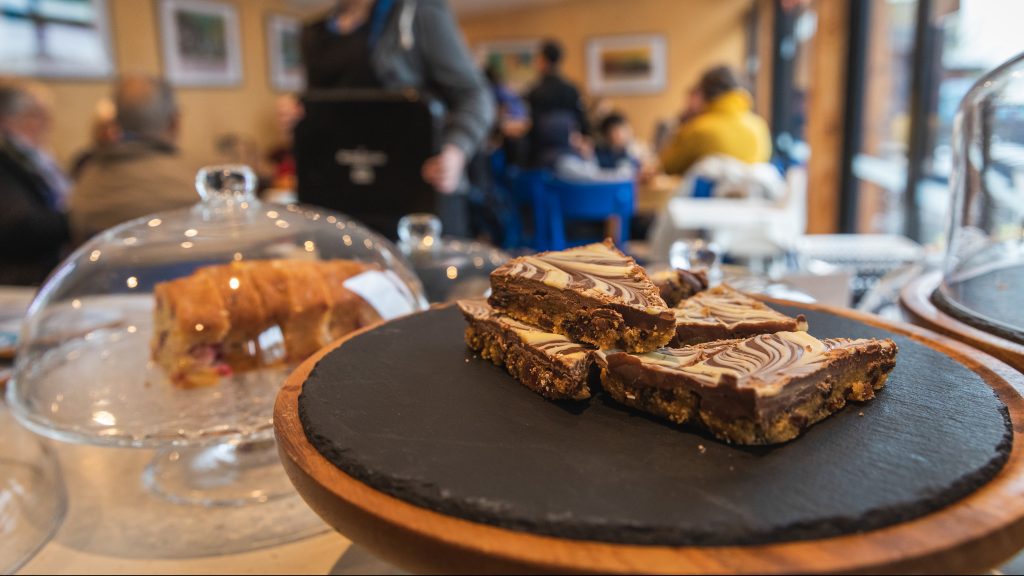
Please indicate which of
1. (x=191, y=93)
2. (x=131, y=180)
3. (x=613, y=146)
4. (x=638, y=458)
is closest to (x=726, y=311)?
(x=638, y=458)

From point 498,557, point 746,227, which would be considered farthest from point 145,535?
point 746,227

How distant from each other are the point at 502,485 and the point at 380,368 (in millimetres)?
304

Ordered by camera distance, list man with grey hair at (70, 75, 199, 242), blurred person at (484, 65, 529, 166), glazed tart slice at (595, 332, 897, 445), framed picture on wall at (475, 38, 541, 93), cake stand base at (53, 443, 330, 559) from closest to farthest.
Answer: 1. glazed tart slice at (595, 332, 897, 445)
2. cake stand base at (53, 443, 330, 559)
3. man with grey hair at (70, 75, 199, 242)
4. blurred person at (484, 65, 529, 166)
5. framed picture on wall at (475, 38, 541, 93)

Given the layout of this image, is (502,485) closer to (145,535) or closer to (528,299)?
(528,299)

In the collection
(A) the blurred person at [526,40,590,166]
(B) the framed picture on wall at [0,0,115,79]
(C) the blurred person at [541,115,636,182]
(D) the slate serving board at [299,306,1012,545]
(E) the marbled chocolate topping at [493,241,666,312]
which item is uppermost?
(B) the framed picture on wall at [0,0,115,79]

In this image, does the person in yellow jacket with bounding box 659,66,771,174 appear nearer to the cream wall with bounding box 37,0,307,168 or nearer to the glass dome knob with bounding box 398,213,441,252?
the glass dome knob with bounding box 398,213,441,252

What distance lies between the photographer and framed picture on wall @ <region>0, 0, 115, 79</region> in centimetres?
532

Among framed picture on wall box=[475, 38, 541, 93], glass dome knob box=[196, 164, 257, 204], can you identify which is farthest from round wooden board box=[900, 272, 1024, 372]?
framed picture on wall box=[475, 38, 541, 93]

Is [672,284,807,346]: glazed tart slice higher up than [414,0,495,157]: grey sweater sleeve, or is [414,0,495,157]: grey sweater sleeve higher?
[414,0,495,157]: grey sweater sleeve

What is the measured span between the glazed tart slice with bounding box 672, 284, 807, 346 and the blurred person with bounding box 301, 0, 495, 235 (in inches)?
74.7

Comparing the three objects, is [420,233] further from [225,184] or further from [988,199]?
[988,199]

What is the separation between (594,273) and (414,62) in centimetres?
214

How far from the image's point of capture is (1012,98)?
3.87 ft

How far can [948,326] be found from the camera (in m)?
0.97
